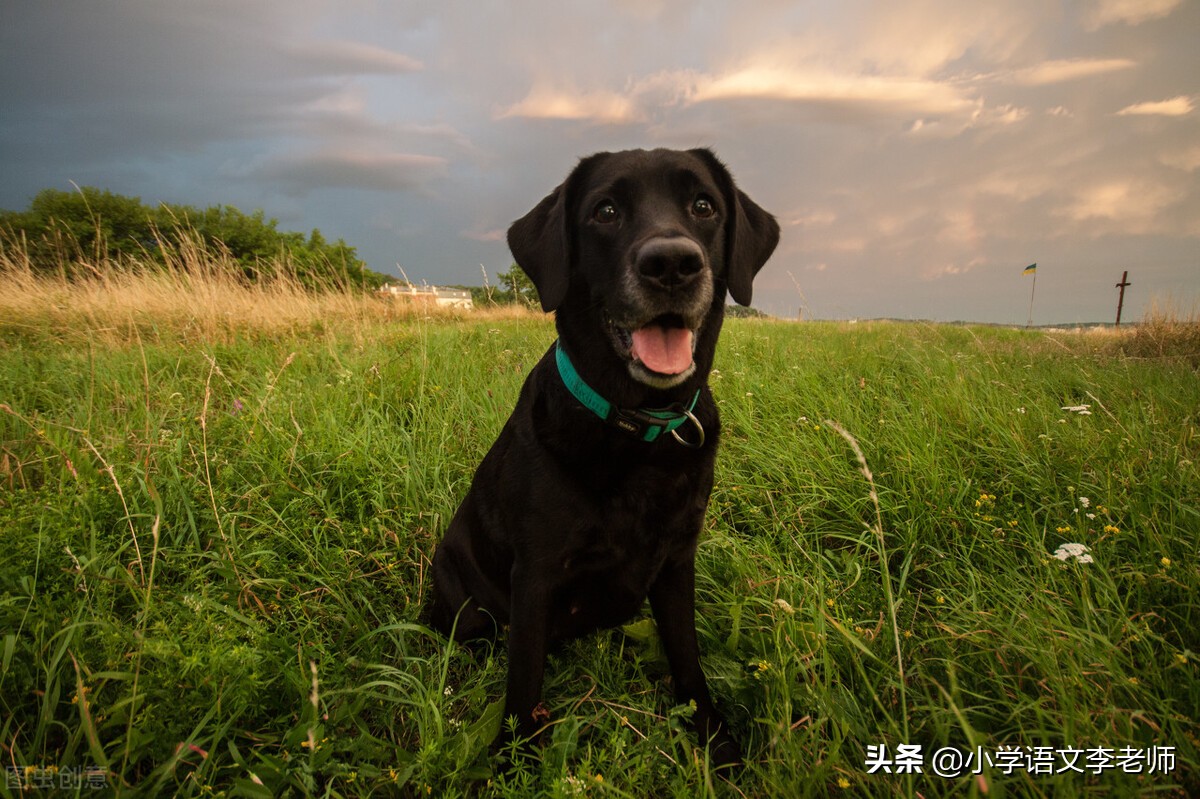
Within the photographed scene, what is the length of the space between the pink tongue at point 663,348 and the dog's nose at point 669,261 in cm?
17

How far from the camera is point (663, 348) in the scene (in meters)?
1.85

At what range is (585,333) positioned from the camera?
1.96 m

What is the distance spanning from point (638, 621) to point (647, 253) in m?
1.42

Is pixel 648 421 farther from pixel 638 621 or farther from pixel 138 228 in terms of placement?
pixel 138 228

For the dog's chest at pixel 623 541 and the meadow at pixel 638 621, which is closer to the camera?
the meadow at pixel 638 621

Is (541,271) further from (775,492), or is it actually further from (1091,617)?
(1091,617)

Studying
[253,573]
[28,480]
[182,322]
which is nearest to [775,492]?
[253,573]

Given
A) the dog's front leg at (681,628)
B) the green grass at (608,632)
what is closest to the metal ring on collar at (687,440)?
the dog's front leg at (681,628)

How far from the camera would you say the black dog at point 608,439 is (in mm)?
1729

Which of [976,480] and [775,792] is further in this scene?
[976,480]

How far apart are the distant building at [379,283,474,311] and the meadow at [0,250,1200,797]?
12.5 feet

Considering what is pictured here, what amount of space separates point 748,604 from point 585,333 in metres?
1.20

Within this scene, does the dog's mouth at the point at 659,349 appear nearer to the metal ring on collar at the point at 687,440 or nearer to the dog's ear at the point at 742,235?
the metal ring on collar at the point at 687,440

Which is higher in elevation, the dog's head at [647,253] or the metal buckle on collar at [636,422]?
the dog's head at [647,253]
